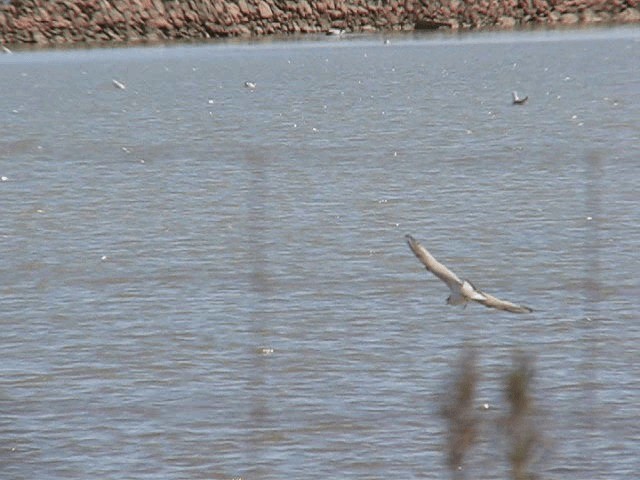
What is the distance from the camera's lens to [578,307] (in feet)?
20.7

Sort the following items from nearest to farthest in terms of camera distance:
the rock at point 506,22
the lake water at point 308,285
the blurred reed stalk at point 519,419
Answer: the blurred reed stalk at point 519,419, the lake water at point 308,285, the rock at point 506,22

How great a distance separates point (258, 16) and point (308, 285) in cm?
2514

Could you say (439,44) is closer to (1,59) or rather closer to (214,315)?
(1,59)

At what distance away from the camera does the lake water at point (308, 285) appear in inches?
181

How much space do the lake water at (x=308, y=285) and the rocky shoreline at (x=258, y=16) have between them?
578 inches

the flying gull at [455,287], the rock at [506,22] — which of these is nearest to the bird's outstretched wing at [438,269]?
the flying gull at [455,287]

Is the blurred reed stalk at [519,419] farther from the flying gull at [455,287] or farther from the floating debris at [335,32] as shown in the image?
the floating debris at [335,32]

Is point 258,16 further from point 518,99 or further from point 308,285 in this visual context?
point 308,285

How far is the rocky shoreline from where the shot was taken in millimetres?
29688

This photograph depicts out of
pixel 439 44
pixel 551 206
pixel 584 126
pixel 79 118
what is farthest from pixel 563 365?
pixel 439 44

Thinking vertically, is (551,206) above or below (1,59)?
above

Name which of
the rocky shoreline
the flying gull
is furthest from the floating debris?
the flying gull

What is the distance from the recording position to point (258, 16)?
1244 inches

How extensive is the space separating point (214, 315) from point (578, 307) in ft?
4.67
